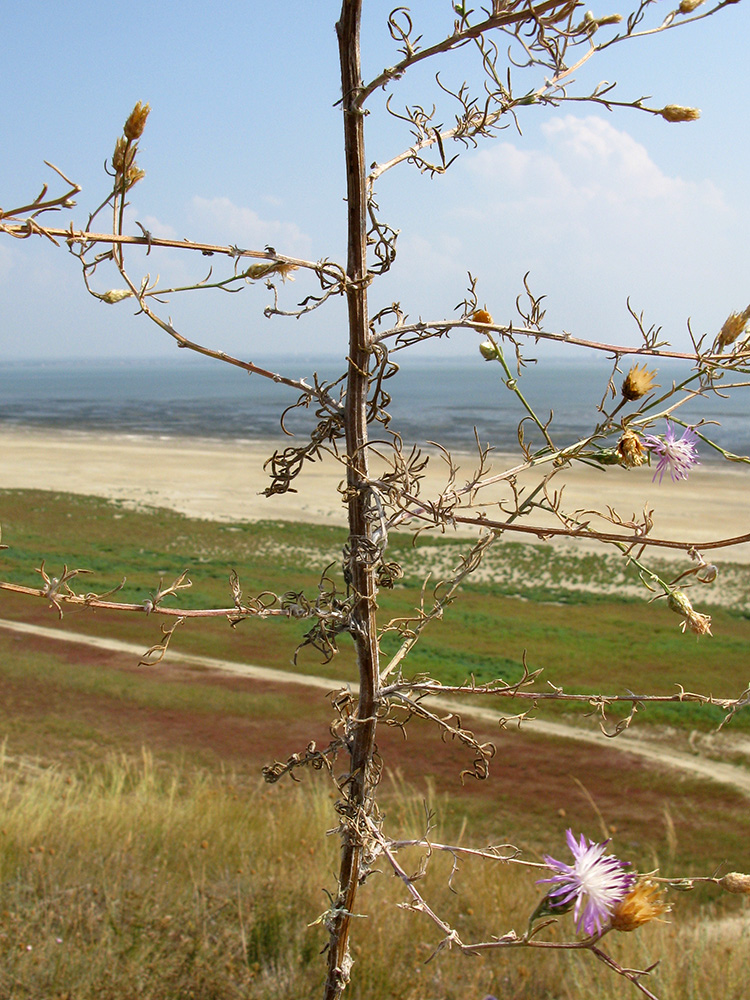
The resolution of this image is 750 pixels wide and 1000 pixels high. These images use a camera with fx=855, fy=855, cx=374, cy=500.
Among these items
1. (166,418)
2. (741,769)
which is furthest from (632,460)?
(166,418)

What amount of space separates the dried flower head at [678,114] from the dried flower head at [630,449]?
15.4 inches

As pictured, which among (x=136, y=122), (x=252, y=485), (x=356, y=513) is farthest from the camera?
(x=252, y=485)

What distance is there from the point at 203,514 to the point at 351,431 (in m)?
22.0

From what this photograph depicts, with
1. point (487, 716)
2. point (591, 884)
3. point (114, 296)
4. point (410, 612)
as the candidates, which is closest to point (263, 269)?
point (114, 296)

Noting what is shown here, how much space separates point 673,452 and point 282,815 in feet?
13.8

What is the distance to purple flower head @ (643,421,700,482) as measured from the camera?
1.23 metres

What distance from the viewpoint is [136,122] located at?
94 centimetres

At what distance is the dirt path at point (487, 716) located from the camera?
25.9 ft

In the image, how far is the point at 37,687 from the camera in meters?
8.77

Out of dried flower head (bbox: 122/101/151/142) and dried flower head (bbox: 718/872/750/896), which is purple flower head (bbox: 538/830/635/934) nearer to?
dried flower head (bbox: 718/872/750/896)

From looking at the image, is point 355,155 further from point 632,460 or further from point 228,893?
point 228,893

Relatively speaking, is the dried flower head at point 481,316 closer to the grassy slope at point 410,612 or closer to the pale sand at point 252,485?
the grassy slope at point 410,612

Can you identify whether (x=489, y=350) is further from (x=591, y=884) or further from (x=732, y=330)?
(x=591, y=884)

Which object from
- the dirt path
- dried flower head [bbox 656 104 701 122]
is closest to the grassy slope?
the dirt path
